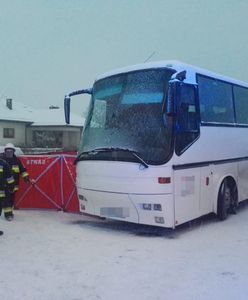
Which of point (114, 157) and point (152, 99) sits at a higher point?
point (152, 99)

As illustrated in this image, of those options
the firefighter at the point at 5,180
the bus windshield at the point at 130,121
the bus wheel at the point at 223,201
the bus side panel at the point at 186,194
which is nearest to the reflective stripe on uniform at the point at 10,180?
the firefighter at the point at 5,180

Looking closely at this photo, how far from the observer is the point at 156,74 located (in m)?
7.88

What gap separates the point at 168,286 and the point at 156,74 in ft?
13.2

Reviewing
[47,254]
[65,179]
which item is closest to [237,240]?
[47,254]

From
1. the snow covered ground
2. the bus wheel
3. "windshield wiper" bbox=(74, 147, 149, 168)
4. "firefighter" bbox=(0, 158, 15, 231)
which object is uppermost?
"windshield wiper" bbox=(74, 147, 149, 168)

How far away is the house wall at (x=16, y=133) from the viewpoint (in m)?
43.5

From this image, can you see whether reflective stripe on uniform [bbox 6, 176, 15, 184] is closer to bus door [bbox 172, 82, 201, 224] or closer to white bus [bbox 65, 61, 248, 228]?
white bus [bbox 65, 61, 248, 228]

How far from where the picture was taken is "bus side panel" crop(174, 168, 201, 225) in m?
7.65

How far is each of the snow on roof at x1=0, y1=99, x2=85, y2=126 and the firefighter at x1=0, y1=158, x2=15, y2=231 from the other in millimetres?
35021

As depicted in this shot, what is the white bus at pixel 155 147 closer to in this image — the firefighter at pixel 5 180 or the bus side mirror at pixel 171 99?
the bus side mirror at pixel 171 99

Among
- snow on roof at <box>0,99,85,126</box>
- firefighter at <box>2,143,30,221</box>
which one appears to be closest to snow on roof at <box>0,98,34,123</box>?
snow on roof at <box>0,99,85,126</box>

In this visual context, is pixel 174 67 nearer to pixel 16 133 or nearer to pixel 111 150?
pixel 111 150

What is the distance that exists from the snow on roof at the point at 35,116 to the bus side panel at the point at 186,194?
3743cm

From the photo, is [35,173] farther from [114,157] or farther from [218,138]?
[218,138]
